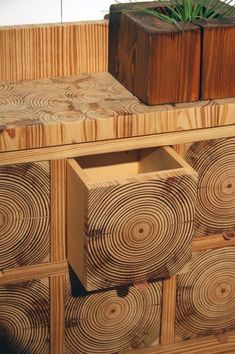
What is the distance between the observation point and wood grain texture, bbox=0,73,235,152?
114cm

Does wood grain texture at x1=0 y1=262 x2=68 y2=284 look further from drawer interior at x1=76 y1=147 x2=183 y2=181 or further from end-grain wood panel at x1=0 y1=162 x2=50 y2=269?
drawer interior at x1=76 y1=147 x2=183 y2=181

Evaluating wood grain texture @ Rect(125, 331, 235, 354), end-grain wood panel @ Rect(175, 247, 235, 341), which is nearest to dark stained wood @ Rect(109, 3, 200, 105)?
end-grain wood panel @ Rect(175, 247, 235, 341)

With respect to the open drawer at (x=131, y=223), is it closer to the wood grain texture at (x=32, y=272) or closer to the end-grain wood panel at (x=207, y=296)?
the wood grain texture at (x=32, y=272)

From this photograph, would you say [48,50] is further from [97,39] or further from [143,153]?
[143,153]

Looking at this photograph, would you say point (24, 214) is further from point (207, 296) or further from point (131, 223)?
point (207, 296)

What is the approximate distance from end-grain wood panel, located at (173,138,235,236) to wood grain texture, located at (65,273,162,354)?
0.46 ft

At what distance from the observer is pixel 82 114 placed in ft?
3.91

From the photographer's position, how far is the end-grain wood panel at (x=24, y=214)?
3.80 feet

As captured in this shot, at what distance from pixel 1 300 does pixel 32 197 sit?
18 centimetres

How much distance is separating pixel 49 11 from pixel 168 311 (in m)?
0.54

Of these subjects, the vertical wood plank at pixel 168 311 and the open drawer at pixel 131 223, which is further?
the vertical wood plank at pixel 168 311

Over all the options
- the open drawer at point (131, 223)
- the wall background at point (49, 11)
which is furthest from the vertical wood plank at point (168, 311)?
the wall background at point (49, 11)

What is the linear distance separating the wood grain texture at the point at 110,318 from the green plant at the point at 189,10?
17.1 inches

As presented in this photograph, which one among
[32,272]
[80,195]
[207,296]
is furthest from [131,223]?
[207,296]
